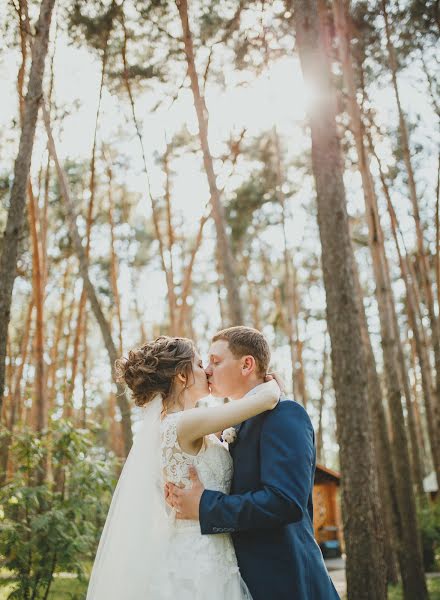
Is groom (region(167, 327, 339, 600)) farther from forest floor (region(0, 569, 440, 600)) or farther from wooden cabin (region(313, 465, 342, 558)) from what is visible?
wooden cabin (region(313, 465, 342, 558))

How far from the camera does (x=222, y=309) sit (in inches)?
854

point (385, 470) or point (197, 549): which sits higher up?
point (385, 470)

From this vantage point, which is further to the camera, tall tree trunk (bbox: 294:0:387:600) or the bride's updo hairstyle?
tall tree trunk (bbox: 294:0:387:600)

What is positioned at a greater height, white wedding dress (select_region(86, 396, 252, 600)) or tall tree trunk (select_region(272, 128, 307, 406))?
tall tree trunk (select_region(272, 128, 307, 406))

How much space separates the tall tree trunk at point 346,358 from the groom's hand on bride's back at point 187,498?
3.67 meters

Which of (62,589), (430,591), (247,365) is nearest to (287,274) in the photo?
(430,591)

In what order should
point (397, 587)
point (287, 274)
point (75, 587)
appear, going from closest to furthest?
point (75, 587), point (397, 587), point (287, 274)

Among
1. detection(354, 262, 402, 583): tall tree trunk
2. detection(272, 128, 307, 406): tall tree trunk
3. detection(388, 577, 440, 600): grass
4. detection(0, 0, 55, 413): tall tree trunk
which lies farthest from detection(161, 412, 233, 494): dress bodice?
detection(272, 128, 307, 406): tall tree trunk

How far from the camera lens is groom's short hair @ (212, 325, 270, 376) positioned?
2.51 m

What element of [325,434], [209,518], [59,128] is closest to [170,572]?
[209,518]

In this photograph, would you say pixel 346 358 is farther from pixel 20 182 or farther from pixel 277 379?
pixel 277 379

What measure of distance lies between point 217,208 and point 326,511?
10544 millimetres

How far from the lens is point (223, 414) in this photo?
7.36ft

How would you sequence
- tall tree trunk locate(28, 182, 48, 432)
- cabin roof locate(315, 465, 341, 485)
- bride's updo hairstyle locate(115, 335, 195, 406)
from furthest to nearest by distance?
cabin roof locate(315, 465, 341, 485) < tall tree trunk locate(28, 182, 48, 432) < bride's updo hairstyle locate(115, 335, 195, 406)
